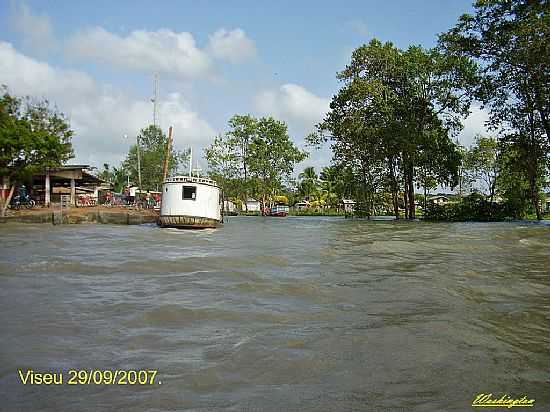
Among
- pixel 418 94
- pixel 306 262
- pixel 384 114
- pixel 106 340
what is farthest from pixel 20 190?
pixel 106 340

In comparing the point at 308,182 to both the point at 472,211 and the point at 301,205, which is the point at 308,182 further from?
the point at 472,211

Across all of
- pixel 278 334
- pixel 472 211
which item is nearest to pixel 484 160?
pixel 472 211

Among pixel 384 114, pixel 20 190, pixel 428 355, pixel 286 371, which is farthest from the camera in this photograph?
pixel 20 190

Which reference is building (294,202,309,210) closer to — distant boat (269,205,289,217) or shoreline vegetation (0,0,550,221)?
distant boat (269,205,289,217)

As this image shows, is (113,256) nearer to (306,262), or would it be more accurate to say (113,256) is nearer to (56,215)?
(306,262)

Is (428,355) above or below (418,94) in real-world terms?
below

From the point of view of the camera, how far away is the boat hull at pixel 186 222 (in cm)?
2433

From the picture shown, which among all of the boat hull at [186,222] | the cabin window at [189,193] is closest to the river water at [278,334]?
the boat hull at [186,222]

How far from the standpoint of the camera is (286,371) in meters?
3.56

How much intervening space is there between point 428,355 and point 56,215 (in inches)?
1041

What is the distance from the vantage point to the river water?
314cm

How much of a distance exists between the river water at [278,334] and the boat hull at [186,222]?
15320mm

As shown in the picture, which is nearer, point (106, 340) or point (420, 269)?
point (106, 340)

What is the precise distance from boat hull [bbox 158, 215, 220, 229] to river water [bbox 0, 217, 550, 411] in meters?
15.3
